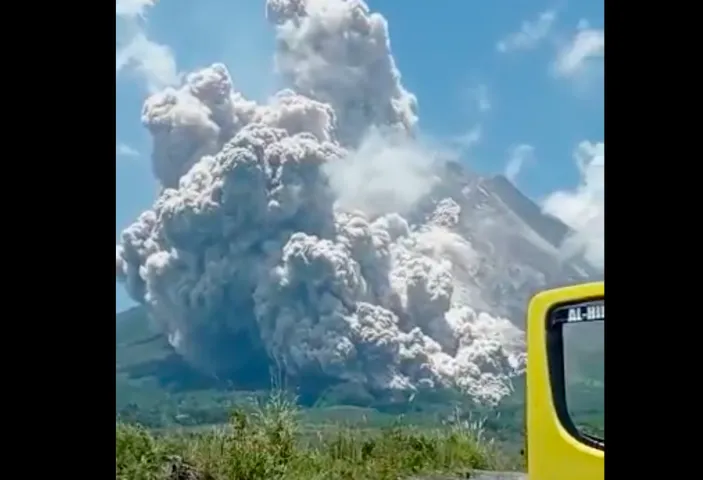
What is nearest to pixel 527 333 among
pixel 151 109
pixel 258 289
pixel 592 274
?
pixel 592 274

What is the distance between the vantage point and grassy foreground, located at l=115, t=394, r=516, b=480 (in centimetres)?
180

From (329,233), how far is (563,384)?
56cm

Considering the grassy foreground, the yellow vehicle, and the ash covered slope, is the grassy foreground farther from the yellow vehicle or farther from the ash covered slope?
the yellow vehicle

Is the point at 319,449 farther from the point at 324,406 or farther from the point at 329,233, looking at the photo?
the point at 329,233

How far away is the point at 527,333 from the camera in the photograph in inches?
64.7

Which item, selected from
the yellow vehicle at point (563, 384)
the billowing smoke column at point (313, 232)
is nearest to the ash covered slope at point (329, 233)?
the billowing smoke column at point (313, 232)

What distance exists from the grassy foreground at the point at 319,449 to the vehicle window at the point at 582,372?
36 centimetres

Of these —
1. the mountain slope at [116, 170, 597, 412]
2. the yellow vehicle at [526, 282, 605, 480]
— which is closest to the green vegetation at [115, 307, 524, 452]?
the mountain slope at [116, 170, 597, 412]

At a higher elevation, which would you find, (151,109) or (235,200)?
(151,109)

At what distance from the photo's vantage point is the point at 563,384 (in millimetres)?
1528

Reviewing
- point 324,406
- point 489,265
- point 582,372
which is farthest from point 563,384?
point 324,406

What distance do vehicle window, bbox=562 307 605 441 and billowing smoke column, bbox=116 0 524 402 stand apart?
299mm
